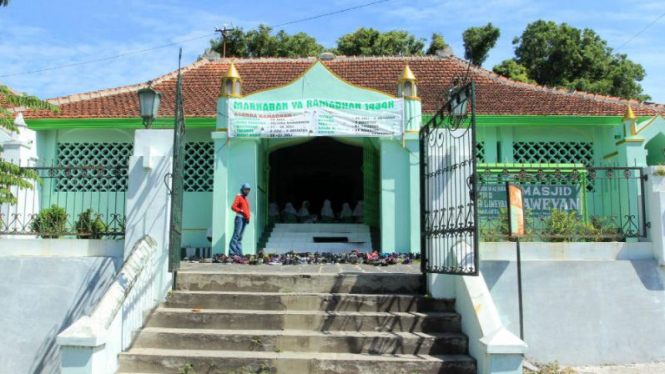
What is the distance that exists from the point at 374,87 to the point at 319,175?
5876 mm

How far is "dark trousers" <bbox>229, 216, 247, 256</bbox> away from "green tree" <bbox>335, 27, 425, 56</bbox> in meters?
17.2

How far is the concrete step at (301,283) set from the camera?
700cm

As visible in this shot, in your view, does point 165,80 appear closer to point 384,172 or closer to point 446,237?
point 384,172

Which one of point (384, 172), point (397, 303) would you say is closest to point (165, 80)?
point (384, 172)

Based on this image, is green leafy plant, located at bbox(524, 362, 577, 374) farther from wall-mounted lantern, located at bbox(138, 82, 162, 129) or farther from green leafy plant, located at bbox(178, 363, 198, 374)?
wall-mounted lantern, located at bbox(138, 82, 162, 129)

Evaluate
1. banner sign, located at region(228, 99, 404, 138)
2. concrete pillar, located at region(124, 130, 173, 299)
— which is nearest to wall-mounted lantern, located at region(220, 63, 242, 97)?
banner sign, located at region(228, 99, 404, 138)

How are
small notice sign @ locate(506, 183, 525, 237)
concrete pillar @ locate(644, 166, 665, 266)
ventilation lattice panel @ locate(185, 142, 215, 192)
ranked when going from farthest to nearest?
ventilation lattice panel @ locate(185, 142, 215, 192), concrete pillar @ locate(644, 166, 665, 266), small notice sign @ locate(506, 183, 525, 237)

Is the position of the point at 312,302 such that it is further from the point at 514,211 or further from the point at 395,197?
the point at 395,197

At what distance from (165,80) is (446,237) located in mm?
11247

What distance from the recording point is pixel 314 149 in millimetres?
19594

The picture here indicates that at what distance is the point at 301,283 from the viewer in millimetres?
7012

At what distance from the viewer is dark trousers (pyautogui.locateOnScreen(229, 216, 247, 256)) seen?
35.8 ft

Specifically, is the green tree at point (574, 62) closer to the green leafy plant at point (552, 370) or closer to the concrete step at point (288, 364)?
the green leafy plant at point (552, 370)

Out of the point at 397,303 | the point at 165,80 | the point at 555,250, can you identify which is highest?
the point at 165,80
